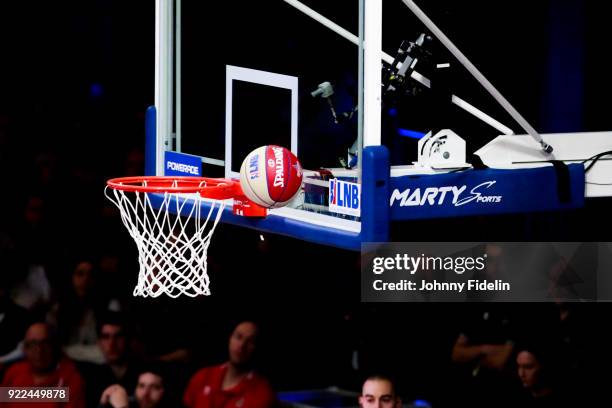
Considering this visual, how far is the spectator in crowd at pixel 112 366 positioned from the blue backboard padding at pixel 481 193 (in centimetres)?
261

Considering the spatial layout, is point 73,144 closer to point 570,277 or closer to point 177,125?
point 177,125

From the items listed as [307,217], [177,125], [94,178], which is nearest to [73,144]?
[94,178]

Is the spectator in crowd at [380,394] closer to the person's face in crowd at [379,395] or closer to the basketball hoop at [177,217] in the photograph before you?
the person's face in crowd at [379,395]

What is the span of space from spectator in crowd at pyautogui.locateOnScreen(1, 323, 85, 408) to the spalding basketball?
229cm

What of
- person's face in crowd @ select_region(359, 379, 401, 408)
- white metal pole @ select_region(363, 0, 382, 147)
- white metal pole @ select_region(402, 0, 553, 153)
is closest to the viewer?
white metal pole @ select_region(363, 0, 382, 147)

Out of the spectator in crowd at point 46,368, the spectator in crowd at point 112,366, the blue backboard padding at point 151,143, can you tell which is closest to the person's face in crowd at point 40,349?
the spectator in crowd at point 46,368

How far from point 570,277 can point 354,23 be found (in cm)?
179

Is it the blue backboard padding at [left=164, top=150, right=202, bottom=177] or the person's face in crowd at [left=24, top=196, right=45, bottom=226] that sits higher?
the blue backboard padding at [left=164, top=150, right=202, bottom=177]

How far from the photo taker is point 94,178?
804 cm

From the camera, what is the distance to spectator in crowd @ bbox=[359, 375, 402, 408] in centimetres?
537

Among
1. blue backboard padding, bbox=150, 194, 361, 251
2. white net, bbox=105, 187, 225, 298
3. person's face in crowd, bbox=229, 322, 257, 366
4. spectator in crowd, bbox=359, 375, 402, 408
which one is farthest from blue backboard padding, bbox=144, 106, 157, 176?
spectator in crowd, bbox=359, 375, 402, 408

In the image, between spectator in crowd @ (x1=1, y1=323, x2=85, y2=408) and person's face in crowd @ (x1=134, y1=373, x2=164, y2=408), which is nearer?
person's face in crowd @ (x1=134, y1=373, x2=164, y2=408)

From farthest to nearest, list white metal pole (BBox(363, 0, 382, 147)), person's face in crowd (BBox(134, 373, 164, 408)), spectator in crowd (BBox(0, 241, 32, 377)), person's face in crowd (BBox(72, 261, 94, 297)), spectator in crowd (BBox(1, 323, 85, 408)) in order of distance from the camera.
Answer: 1. person's face in crowd (BBox(72, 261, 94, 297))
2. spectator in crowd (BBox(0, 241, 32, 377))
3. spectator in crowd (BBox(1, 323, 85, 408))
4. person's face in crowd (BBox(134, 373, 164, 408))
5. white metal pole (BBox(363, 0, 382, 147))

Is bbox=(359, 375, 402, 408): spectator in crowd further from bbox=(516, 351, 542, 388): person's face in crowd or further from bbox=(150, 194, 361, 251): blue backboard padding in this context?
bbox=(150, 194, 361, 251): blue backboard padding
